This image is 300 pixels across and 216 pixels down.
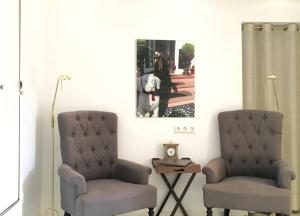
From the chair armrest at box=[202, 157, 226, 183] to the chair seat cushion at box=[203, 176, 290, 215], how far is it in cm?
8

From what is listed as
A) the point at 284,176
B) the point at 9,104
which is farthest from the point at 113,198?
the point at 284,176

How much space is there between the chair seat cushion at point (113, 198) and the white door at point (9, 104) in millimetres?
562

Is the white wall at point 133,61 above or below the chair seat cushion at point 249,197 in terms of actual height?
above

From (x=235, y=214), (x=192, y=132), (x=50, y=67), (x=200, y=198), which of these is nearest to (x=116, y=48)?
(x=50, y=67)

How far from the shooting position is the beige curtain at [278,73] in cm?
397

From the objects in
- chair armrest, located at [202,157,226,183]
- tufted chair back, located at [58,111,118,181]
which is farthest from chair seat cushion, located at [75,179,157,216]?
chair armrest, located at [202,157,226,183]

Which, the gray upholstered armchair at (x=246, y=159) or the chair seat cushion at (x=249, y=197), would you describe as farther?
the gray upholstered armchair at (x=246, y=159)

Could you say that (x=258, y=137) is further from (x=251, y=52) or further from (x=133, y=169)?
(x=133, y=169)

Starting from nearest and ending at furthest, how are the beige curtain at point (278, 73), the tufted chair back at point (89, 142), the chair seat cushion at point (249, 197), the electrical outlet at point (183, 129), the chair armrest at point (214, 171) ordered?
1. the chair seat cushion at point (249, 197)
2. the chair armrest at point (214, 171)
3. the tufted chair back at point (89, 142)
4. the electrical outlet at point (183, 129)
5. the beige curtain at point (278, 73)

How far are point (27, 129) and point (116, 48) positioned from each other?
1.32 m

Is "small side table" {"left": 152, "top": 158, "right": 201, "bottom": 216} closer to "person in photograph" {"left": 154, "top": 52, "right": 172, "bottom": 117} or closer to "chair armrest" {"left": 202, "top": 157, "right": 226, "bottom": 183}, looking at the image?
"chair armrest" {"left": 202, "top": 157, "right": 226, "bottom": 183}

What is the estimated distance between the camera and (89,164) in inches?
131

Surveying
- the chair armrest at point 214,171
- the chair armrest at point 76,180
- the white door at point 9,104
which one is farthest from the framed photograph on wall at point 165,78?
the white door at point 9,104

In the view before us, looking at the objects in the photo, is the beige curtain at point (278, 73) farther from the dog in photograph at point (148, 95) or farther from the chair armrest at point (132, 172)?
the chair armrest at point (132, 172)
